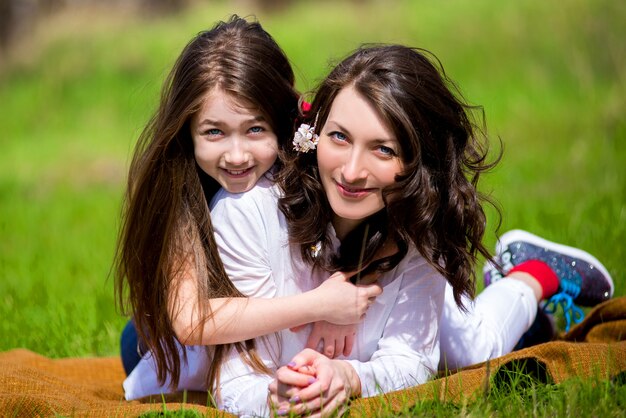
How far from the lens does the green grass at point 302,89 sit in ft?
16.5

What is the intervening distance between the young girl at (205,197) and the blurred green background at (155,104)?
361 mm

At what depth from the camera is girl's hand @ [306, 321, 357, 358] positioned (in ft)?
10.8

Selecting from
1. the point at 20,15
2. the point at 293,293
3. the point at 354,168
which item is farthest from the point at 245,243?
the point at 20,15

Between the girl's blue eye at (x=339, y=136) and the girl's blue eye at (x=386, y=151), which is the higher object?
the girl's blue eye at (x=339, y=136)

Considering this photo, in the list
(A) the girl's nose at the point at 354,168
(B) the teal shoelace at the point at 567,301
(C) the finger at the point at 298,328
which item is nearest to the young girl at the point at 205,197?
(C) the finger at the point at 298,328

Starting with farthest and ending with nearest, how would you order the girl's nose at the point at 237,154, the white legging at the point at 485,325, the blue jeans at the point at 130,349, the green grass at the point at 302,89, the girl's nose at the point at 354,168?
1. the green grass at the point at 302,89
2. the blue jeans at the point at 130,349
3. the white legging at the point at 485,325
4. the girl's nose at the point at 237,154
5. the girl's nose at the point at 354,168

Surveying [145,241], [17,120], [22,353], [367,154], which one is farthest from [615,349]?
[17,120]

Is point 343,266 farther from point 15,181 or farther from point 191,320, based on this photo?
point 15,181

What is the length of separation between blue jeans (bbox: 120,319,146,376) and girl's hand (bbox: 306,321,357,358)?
98 centimetres

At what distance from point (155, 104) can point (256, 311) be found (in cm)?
120

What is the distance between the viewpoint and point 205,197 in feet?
11.2

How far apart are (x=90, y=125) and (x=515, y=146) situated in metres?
4.99

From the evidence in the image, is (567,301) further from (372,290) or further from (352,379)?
(352,379)

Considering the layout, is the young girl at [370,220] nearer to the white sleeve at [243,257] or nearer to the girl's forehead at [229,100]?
the white sleeve at [243,257]
